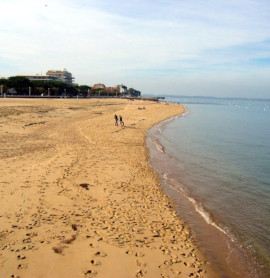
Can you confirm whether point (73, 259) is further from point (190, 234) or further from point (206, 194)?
point (206, 194)

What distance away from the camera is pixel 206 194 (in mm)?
11297

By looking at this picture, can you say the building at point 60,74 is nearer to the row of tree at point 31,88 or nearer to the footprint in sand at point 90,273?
the row of tree at point 31,88

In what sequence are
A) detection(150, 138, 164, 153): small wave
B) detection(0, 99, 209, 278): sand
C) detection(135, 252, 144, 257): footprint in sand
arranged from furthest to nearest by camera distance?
detection(150, 138, 164, 153): small wave → detection(135, 252, 144, 257): footprint in sand → detection(0, 99, 209, 278): sand

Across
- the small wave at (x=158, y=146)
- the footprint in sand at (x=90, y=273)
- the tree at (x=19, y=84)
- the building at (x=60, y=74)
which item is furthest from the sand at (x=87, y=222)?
the building at (x=60, y=74)

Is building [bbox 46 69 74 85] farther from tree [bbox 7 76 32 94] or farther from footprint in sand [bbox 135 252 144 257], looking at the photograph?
footprint in sand [bbox 135 252 144 257]

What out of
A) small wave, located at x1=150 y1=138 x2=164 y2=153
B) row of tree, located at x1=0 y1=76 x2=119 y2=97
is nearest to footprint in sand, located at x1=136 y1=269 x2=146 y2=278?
small wave, located at x1=150 y1=138 x2=164 y2=153

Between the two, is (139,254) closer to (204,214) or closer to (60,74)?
(204,214)

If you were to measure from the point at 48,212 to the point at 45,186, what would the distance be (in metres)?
2.11

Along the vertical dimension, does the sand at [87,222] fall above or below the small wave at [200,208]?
above

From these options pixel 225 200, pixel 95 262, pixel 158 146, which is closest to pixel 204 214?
pixel 225 200

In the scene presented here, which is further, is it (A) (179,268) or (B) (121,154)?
(B) (121,154)

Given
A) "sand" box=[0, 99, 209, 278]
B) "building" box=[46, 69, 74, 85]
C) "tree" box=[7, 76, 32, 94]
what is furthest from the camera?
"building" box=[46, 69, 74, 85]

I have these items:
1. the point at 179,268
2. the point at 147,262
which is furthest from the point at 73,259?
the point at 179,268

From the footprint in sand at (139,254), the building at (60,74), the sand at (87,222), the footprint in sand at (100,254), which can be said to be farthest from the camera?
the building at (60,74)
